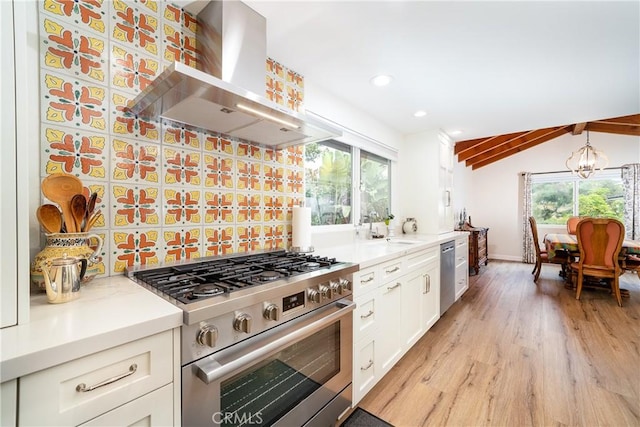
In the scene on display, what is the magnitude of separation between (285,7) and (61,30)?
0.98 metres

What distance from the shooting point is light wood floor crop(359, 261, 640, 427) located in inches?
62.4

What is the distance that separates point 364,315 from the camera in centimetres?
162

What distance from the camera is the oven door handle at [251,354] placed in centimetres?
83

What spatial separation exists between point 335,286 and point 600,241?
4.21 metres

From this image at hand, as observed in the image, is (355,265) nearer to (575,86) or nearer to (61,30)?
(61,30)

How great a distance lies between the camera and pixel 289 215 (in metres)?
1.98

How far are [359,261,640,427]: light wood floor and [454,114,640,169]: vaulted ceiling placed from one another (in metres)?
2.88

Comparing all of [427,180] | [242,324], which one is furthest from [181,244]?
[427,180]

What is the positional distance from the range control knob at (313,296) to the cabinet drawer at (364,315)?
40cm

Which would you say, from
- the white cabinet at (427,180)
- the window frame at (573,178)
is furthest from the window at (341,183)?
the window frame at (573,178)

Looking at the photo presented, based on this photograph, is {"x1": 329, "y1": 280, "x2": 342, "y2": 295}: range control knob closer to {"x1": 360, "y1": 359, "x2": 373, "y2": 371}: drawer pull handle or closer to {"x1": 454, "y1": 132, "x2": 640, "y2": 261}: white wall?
{"x1": 360, "y1": 359, "x2": 373, "y2": 371}: drawer pull handle

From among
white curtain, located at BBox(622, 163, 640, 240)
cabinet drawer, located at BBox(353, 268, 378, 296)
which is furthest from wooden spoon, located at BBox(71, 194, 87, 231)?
white curtain, located at BBox(622, 163, 640, 240)

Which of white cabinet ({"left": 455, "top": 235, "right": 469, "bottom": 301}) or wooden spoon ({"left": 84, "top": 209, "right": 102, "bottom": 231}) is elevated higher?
wooden spoon ({"left": 84, "top": 209, "right": 102, "bottom": 231})

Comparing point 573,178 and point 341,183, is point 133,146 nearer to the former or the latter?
point 341,183
